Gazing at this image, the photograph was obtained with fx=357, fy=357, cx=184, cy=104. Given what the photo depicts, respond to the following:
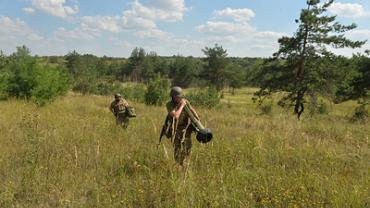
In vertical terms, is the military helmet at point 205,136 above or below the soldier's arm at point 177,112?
below

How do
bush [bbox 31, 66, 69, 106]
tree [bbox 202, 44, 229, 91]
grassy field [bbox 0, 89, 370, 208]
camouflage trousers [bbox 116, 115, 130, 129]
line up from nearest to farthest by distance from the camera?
1. grassy field [bbox 0, 89, 370, 208]
2. camouflage trousers [bbox 116, 115, 130, 129]
3. bush [bbox 31, 66, 69, 106]
4. tree [bbox 202, 44, 229, 91]

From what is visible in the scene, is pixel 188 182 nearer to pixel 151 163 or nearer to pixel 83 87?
pixel 151 163

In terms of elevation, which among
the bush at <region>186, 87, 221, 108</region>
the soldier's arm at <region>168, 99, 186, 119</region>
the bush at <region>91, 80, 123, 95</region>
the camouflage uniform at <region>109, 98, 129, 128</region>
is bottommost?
the bush at <region>91, 80, 123, 95</region>

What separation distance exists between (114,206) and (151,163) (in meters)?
1.65

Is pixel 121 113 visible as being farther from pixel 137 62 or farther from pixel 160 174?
pixel 137 62

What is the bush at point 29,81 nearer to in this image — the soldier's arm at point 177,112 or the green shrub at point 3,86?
the green shrub at point 3,86

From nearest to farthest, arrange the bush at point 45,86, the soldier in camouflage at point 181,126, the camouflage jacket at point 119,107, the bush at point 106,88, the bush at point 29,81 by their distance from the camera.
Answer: the soldier in camouflage at point 181,126
the camouflage jacket at point 119,107
the bush at point 45,86
the bush at point 29,81
the bush at point 106,88

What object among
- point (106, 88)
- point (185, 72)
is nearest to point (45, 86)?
point (106, 88)

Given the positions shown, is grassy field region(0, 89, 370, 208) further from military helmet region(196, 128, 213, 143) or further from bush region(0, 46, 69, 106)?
bush region(0, 46, 69, 106)

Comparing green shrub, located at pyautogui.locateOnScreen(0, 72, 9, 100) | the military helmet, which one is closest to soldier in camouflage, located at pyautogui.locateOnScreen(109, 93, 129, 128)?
the military helmet

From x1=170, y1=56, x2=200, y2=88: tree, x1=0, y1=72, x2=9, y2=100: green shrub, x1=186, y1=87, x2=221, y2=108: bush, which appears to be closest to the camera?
x1=0, y1=72, x2=9, y2=100: green shrub

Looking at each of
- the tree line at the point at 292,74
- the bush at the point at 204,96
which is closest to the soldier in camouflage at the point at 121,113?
the tree line at the point at 292,74

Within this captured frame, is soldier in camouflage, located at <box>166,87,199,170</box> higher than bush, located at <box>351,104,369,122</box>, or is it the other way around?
soldier in camouflage, located at <box>166,87,199,170</box>

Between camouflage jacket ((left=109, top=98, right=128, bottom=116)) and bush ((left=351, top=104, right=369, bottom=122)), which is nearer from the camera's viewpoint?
camouflage jacket ((left=109, top=98, right=128, bottom=116))
